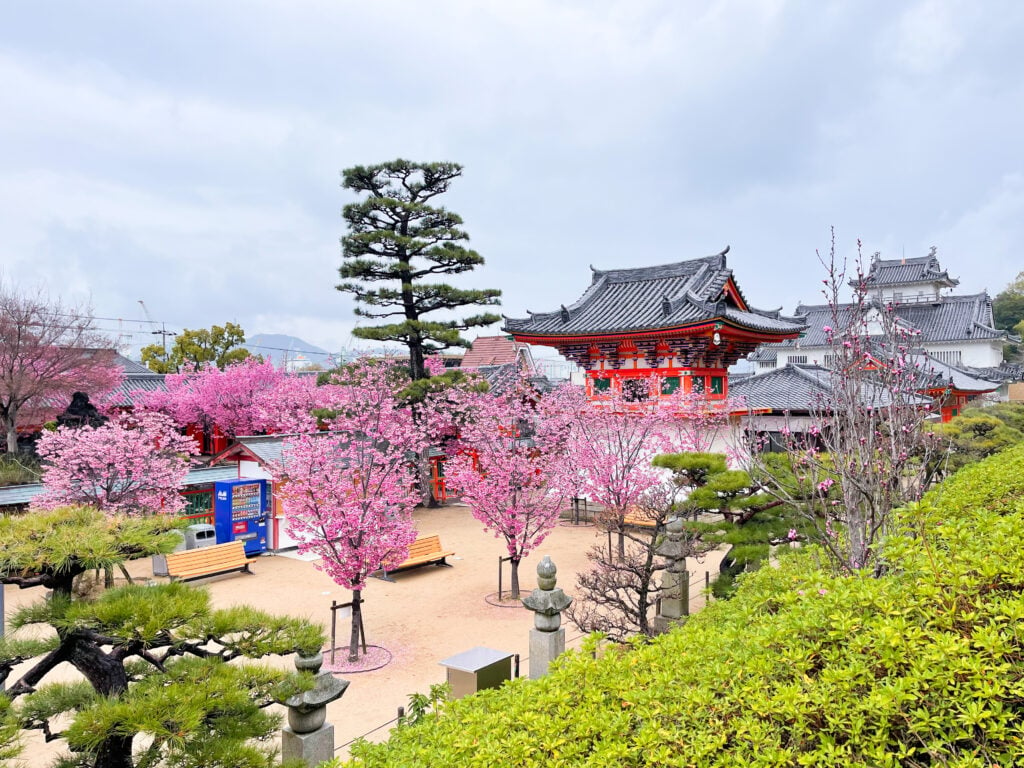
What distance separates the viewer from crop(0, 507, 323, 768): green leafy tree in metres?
3.22

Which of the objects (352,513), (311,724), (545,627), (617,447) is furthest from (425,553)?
(311,724)

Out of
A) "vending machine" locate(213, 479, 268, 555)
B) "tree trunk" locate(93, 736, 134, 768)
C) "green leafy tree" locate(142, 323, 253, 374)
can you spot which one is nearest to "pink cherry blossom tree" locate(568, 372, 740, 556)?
"vending machine" locate(213, 479, 268, 555)

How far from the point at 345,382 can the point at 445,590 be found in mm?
10002

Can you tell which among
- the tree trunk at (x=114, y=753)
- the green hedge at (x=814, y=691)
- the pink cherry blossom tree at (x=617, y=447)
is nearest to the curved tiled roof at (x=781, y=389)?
the pink cherry blossom tree at (x=617, y=447)

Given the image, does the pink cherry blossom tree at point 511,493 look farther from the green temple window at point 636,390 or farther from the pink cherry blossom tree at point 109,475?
the pink cherry blossom tree at point 109,475

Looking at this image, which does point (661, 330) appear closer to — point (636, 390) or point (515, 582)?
point (636, 390)

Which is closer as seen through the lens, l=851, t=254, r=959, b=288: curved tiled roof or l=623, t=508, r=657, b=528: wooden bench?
l=623, t=508, r=657, b=528: wooden bench

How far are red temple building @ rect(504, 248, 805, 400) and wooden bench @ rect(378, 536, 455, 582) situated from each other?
6952 mm

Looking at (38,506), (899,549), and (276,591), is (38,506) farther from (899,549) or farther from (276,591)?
(899,549)

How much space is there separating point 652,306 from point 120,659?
17.0 m

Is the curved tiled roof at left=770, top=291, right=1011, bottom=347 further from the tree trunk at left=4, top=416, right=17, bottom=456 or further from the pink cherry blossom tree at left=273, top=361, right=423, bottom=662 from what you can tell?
the tree trunk at left=4, top=416, right=17, bottom=456

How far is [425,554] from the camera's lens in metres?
14.0

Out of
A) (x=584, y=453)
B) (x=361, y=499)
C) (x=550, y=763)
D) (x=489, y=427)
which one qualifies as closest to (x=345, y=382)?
(x=489, y=427)

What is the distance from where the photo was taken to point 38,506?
1285cm
